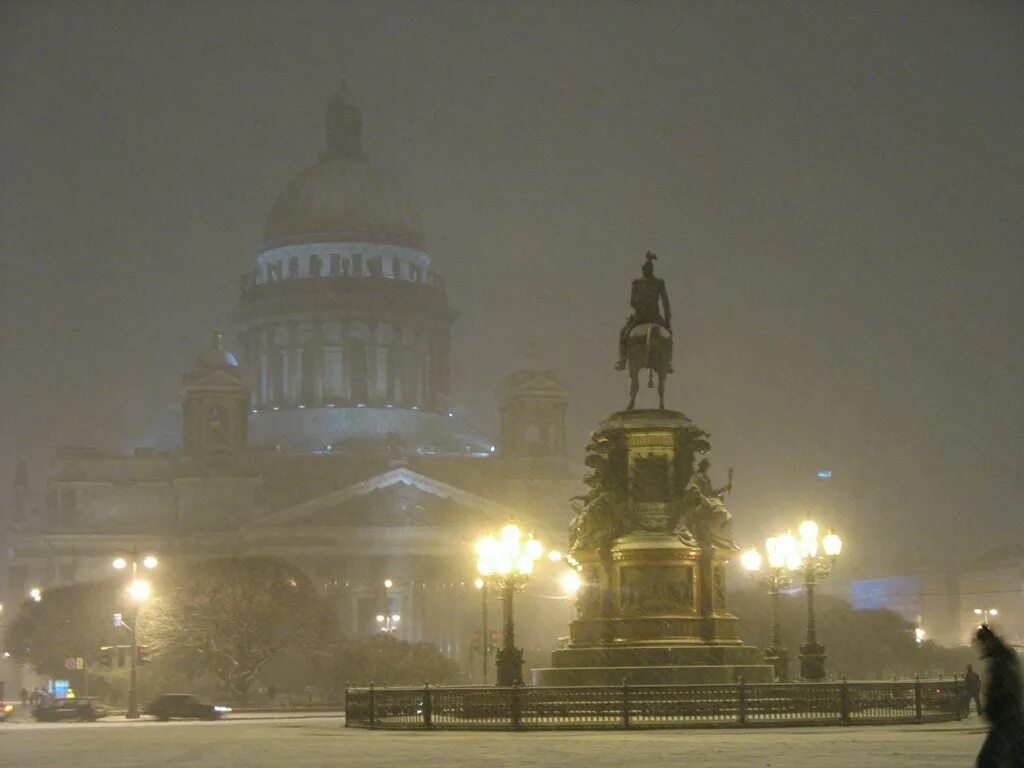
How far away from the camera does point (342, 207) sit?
18900cm

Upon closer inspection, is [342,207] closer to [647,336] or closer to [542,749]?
[647,336]

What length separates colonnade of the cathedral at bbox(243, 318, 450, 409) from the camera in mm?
180250

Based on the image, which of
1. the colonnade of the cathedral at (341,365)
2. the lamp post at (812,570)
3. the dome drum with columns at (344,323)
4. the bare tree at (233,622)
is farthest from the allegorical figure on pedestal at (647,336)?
the colonnade of the cathedral at (341,365)

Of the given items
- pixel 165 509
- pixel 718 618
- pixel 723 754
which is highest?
pixel 165 509

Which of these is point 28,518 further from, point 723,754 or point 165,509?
point 723,754

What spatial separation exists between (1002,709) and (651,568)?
801 inches

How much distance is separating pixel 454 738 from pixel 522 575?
12874 millimetres

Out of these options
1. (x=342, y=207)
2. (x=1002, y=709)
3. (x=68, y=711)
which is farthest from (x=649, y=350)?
(x=342, y=207)

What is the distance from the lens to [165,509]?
15688 centimetres

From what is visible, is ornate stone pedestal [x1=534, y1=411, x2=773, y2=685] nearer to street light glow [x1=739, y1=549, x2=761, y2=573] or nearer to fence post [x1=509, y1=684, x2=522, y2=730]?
fence post [x1=509, y1=684, x2=522, y2=730]

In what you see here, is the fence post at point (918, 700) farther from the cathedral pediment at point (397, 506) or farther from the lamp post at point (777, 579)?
the cathedral pediment at point (397, 506)

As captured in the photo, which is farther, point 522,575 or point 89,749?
point 522,575

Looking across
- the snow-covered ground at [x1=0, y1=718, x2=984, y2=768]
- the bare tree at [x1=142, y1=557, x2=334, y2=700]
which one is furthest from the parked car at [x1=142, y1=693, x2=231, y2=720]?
the snow-covered ground at [x1=0, y1=718, x2=984, y2=768]

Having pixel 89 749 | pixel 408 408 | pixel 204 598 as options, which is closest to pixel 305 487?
pixel 408 408
